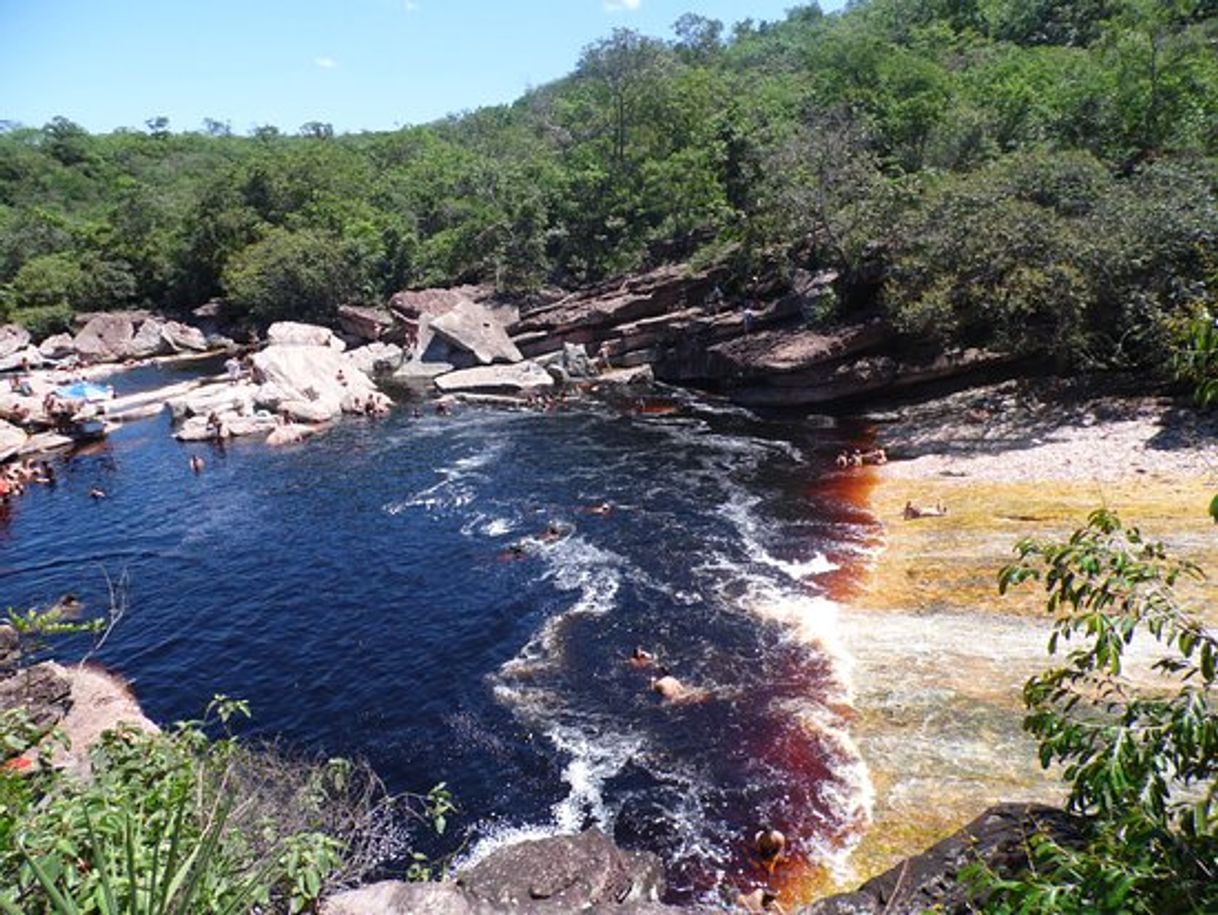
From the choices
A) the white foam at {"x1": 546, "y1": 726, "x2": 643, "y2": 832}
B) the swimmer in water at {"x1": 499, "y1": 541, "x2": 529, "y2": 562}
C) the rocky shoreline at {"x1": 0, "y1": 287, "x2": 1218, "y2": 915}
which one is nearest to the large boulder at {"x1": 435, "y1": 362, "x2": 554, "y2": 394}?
the rocky shoreline at {"x1": 0, "y1": 287, "x2": 1218, "y2": 915}

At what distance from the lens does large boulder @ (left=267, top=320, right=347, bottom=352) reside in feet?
191

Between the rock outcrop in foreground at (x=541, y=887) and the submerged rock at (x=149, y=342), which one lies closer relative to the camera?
the rock outcrop in foreground at (x=541, y=887)

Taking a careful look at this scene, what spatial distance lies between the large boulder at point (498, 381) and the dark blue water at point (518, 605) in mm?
9410

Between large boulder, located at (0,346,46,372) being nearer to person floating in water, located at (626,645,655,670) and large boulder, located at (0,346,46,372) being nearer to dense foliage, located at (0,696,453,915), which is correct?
person floating in water, located at (626,645,655,670)

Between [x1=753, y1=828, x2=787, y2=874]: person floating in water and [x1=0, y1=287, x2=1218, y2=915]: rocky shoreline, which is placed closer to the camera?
[x1=0, y1=287, x2=1218, y2=915]: rocky shoreline

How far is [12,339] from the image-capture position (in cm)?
6850

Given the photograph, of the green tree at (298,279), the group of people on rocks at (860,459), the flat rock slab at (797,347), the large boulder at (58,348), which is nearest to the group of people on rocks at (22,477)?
the green tree at (298,279)

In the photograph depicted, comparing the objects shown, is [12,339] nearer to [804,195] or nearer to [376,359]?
[376,359]

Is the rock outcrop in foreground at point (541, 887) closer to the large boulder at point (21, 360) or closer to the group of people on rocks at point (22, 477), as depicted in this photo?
the group of people on rocks at point (22, 477)

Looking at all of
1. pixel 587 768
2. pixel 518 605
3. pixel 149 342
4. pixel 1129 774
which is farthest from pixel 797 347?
pixel 149 342

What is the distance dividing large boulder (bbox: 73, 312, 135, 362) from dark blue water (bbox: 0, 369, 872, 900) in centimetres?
3287

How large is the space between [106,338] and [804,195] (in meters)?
62.6

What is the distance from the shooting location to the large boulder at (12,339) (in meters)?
67.6

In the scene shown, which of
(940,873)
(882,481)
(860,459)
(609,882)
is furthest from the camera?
(860,459)
